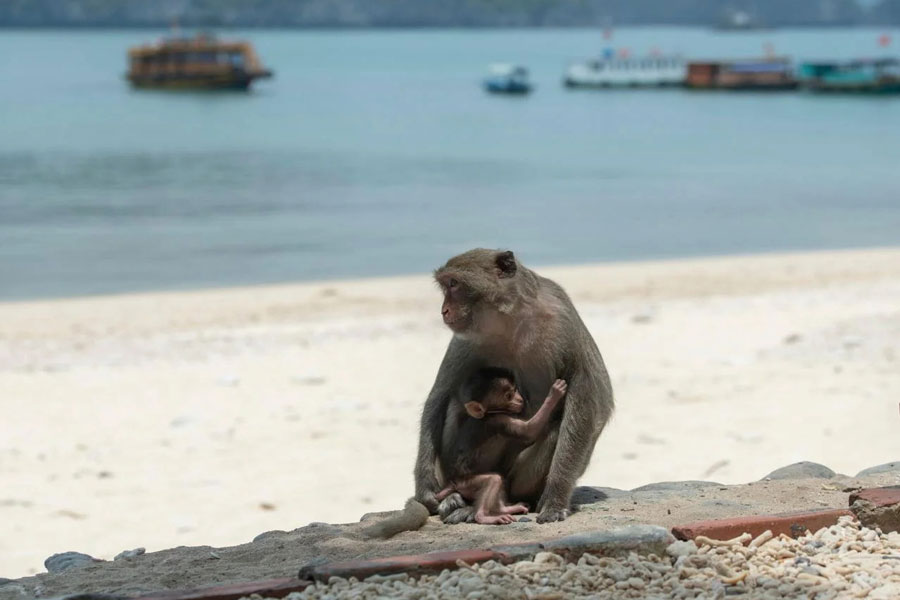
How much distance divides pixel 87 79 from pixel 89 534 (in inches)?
3494

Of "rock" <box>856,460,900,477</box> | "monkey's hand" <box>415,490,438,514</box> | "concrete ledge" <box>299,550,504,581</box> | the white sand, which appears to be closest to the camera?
"concrete ledge" <box>299,550,504,581</box>

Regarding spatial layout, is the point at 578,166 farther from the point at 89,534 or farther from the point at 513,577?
the point at 513,577

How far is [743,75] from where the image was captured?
7738cm

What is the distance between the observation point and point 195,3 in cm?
19625

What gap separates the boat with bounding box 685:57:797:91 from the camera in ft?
253

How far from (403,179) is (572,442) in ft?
113

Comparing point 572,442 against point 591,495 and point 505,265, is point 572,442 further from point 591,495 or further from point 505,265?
point 505,265

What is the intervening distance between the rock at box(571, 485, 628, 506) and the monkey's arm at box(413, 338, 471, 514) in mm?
708

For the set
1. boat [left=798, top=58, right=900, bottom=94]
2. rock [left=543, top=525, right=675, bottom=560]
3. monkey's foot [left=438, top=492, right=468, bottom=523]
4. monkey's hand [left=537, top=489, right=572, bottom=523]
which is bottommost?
rock [left=543, top=525, right=675, bottom=560]

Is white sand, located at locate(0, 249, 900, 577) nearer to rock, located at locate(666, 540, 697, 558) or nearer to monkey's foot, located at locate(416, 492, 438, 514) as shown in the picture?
monkey's foot, located at locate(416, 492, 438, 514)

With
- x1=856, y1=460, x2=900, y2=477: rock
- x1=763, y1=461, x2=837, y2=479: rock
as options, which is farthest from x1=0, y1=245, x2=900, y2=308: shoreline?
x1=856, y1=460, x2=900, y2=477: rock

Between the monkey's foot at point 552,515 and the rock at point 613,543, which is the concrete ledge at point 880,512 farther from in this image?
the monkey's foot at point 552,515

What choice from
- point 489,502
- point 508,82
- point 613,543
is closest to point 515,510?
point 489,502

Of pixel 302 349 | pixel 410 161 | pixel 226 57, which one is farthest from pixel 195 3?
pixel 302 349
